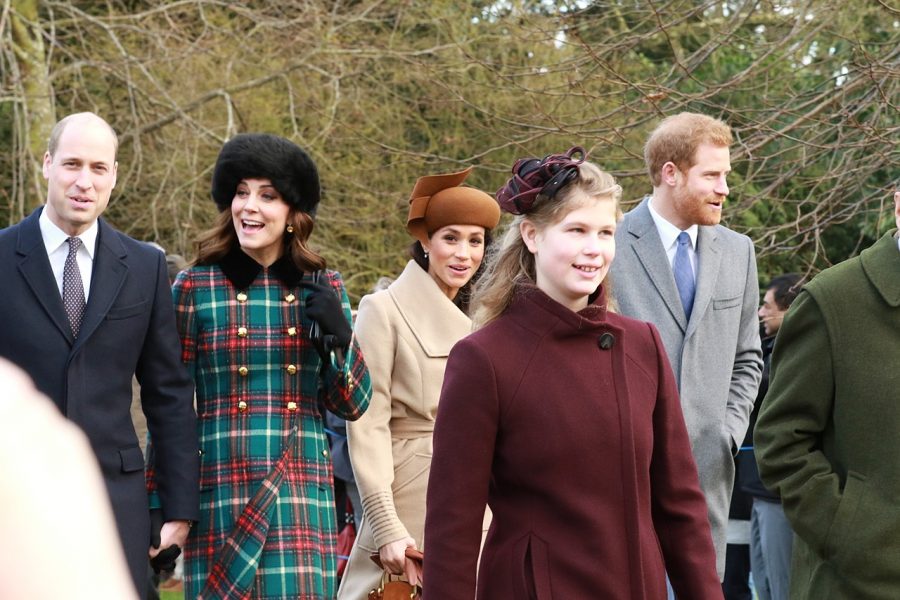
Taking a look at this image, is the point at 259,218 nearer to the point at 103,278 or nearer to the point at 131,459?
the point at 103,278

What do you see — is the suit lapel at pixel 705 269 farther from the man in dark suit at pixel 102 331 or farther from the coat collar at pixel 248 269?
the man in dark suit at pixel 102 331

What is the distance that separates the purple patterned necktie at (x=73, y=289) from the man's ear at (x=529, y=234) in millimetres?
1511

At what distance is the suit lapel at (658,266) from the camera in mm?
5273

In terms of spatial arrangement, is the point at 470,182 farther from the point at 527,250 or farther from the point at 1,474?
the point at 1,474

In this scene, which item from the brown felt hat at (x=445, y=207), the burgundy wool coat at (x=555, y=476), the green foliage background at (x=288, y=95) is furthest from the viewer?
the green foliage background at (x=288, y=95)

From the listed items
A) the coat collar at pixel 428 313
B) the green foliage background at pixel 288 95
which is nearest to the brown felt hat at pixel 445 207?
the coat collar at pixel 428 313

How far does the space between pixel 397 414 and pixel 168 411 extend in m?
1.02

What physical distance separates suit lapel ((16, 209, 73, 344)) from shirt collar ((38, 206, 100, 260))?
0.04m

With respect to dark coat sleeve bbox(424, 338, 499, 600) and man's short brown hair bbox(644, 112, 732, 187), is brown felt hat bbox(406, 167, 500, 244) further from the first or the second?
dark coat sleeve bbox(424, 338, 499, 600)

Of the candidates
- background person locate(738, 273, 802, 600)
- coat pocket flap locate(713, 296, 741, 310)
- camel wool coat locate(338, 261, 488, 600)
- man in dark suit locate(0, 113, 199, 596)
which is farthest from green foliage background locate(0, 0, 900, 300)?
man in dark suit locate(0, 113, 199, 596)

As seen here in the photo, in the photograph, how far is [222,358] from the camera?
15.7ft

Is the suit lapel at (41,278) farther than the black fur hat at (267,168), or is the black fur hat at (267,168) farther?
the black fur hat at (267,168)

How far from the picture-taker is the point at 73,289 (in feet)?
14.7

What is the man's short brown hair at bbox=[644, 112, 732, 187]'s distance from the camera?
5344 millimetres
